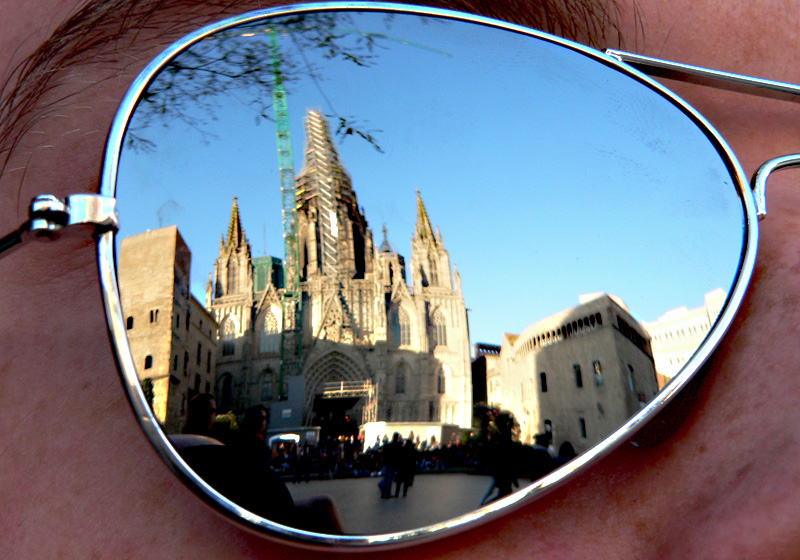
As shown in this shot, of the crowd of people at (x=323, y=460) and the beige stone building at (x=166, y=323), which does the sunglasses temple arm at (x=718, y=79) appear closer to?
the crowd of people at (x=323, y=460)

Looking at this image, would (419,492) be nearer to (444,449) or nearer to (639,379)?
(444,449)

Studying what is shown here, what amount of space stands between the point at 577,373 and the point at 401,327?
27cm

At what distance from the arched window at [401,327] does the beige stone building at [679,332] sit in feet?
1.16

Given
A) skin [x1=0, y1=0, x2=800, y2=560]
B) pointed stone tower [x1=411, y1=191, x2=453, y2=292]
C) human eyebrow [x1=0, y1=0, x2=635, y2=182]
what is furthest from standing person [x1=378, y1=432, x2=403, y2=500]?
human eyebrow [x1=0, y1=0, x2=635, y2=182]

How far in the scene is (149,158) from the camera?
0.84 metres

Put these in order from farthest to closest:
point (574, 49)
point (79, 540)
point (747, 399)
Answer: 1. point (574, 49)
2. point (747, 399)
3. point (79, 540)

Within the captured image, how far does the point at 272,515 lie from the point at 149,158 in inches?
20.8

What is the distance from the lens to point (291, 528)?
2.51 ft

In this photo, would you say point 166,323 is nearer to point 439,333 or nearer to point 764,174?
point 439,333

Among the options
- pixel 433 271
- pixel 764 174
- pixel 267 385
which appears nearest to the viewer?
pixel 267 385

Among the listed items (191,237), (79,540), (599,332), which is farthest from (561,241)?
(79,540)

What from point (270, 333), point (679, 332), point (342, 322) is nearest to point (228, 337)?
point (270, 333)

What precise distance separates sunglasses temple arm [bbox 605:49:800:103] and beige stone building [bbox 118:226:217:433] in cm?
85

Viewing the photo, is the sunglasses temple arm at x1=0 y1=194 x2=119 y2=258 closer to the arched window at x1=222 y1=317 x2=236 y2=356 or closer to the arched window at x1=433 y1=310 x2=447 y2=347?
the arched window at x1=222 y1=317 x2=236 y2=356
